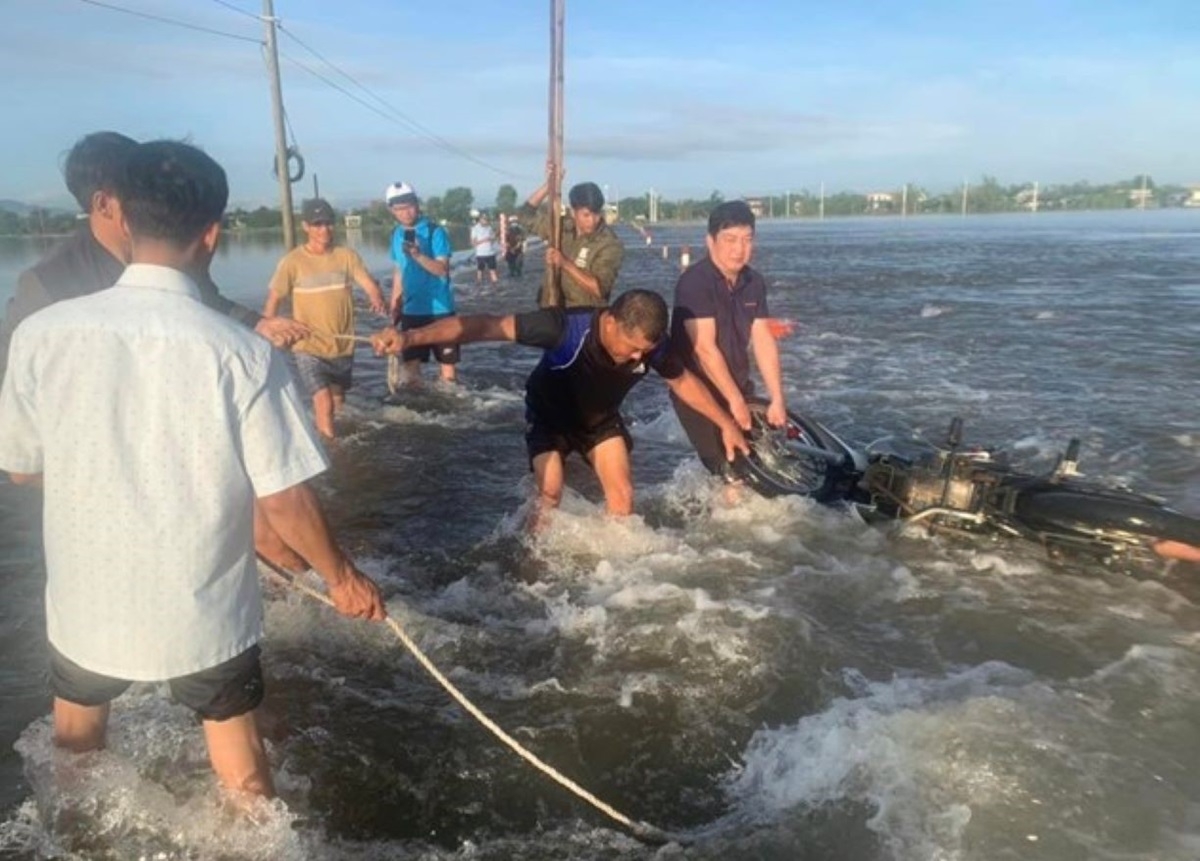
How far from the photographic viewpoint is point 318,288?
26.8 feet

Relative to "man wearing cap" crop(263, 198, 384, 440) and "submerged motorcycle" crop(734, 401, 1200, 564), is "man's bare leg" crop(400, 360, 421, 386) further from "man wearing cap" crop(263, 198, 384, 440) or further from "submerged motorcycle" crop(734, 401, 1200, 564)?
"submerged motorcycle" crop(734, 401, 1200, 564)

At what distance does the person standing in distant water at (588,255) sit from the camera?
8430 mm

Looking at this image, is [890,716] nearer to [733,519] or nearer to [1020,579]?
[1020,579]

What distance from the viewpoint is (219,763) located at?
2846 millimetres

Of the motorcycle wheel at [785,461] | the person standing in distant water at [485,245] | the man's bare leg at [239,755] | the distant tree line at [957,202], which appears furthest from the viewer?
the distant tree line at [957,202]

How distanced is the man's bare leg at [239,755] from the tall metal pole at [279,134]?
48.2 feet

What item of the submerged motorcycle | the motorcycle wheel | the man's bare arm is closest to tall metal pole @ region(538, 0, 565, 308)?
the motorcycle wheel

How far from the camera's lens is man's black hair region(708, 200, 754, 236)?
6.02m

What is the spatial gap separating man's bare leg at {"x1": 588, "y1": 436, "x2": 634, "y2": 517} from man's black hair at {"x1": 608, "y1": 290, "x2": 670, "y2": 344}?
44.6 inches

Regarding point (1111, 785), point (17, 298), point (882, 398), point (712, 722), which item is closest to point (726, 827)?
point (712, 722)

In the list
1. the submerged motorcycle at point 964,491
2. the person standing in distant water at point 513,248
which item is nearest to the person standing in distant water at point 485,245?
the person standing in distant water at point 513,248

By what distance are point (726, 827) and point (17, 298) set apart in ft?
11.4

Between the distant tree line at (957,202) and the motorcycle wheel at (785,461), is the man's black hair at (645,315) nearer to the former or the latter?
the motorcycle wheel at (785,461)

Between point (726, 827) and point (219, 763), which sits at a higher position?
point (219, 763)
